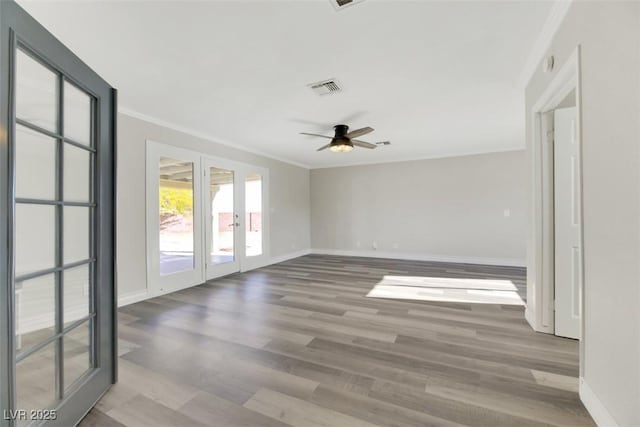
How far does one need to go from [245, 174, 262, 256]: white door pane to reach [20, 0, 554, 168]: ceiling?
71.1 inches

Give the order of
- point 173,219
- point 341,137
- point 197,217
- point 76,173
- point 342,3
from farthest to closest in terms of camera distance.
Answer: point 197,217 → point 173,219 → point 341,137 → point 342,3 → point 76,173

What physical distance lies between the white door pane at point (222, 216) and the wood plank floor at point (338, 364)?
4.37ft

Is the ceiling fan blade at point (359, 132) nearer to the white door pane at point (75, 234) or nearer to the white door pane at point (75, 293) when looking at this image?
the white door pane at point (75, 234)

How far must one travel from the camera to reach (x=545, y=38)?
203 cm

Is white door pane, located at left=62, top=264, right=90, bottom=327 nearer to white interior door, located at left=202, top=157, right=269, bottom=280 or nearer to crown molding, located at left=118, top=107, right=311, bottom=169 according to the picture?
crown molding, located at left=118, top=107, right=311, bottom=169

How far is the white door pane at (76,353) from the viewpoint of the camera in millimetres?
1457

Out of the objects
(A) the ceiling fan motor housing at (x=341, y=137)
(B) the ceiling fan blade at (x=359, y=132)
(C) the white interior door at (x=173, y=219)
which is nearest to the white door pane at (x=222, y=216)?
(C) the white interior door at (x=173, y=219)

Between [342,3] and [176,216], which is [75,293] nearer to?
[342,3]

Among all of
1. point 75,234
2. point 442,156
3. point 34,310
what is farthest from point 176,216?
point 442,156

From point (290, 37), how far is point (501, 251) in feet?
19.7

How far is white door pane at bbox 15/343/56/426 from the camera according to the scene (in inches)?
45.4

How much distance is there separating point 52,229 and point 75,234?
0.15 m

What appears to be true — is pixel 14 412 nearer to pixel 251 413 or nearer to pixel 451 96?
pixel 251 413

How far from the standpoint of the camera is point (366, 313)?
3053mm
